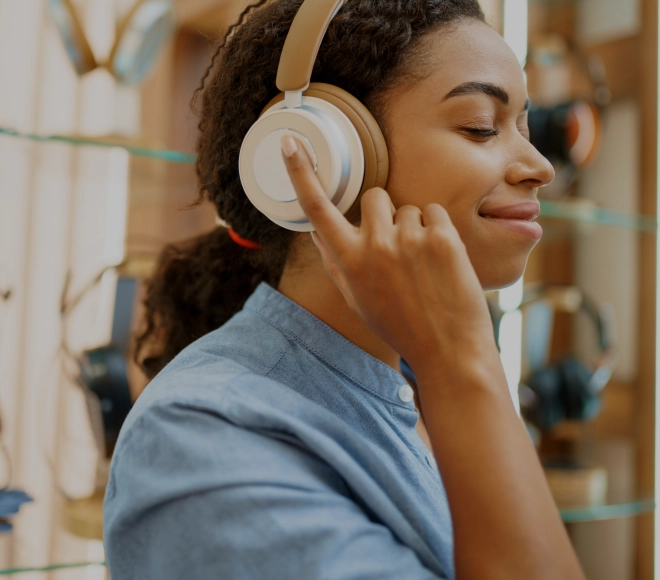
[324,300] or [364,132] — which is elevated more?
[364,132]

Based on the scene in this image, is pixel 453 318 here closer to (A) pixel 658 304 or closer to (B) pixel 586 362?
(A) pixel 658 304

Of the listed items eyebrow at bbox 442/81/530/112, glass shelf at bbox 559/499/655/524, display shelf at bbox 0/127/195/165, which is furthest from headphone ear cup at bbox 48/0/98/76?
glass shelf at bbox 559/499/655/524

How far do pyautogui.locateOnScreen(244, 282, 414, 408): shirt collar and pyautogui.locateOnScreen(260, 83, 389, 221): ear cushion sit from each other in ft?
0.40

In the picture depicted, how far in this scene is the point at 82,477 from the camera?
1.19m

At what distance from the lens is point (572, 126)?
4.65ft

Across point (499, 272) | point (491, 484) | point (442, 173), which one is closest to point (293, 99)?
point (442, 173)

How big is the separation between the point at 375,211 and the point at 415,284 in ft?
0.25

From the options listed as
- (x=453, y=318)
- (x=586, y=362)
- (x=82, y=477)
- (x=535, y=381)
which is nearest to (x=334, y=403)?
(x=453, y=318)

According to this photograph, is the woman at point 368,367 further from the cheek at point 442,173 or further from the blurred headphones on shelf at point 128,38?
the blurred headphones on shelf at point 128,38

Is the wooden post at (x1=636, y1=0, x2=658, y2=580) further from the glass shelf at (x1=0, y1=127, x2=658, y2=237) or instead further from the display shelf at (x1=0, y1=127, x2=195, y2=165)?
the display shelf at (x1=0, y1=127, x2=195, y2=165)

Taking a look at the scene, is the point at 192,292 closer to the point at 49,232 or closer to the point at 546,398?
the point at 49,232

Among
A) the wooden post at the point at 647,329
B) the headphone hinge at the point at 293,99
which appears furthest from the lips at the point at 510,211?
the wooden post at the point at 647,329

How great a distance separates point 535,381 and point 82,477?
2.57 ft

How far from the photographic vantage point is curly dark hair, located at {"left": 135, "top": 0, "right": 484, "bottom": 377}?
2.55 feet
